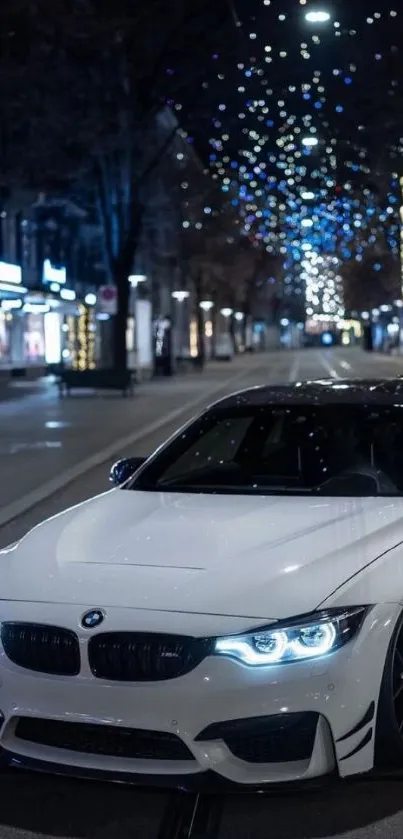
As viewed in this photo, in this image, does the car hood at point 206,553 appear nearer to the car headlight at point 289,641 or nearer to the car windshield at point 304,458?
the car headlight at point 289,641

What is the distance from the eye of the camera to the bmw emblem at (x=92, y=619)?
411cm

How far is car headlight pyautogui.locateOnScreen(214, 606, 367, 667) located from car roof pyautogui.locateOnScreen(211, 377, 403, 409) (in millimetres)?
2315

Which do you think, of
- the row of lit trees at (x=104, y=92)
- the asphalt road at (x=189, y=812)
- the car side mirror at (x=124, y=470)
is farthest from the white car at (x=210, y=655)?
the row of lit trees at (x=104, y=92)

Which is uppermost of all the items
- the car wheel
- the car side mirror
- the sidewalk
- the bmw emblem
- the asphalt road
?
the car side mirror

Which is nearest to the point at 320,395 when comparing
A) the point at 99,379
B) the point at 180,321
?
the point at 99,379

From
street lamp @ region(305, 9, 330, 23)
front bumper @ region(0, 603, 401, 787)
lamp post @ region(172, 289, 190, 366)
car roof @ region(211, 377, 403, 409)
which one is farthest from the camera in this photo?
lamp post @ region(172, 289, 190, 366)

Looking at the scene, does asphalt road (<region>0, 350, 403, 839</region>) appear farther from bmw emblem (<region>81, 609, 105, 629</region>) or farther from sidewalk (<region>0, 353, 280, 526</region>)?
sidewalk (<region>0, 353, 280, 526</region>)

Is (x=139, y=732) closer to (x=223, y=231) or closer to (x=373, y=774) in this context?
(x=373, y=774)

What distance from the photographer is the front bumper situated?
12.8 ft

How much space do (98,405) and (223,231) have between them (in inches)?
1045

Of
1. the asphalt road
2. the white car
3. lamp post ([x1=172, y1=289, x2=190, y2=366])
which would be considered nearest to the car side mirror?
the white car

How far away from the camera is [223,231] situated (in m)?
54.5

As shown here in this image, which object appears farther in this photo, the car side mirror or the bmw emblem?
the car side mirror

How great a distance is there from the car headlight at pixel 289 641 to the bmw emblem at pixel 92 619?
1.46 feet
